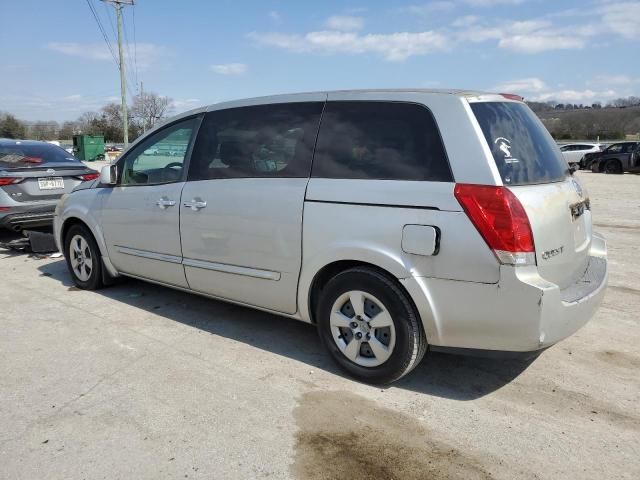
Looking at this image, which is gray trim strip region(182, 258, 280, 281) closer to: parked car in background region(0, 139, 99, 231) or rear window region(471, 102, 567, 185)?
rear window region(471, 102, 567, 185)

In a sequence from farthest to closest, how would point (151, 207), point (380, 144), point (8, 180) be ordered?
point (8, 180) < point (151, 207) < point (380, 144)

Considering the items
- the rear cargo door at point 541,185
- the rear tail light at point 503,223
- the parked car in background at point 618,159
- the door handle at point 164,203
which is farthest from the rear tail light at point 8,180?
the parked car in background at point 618,159

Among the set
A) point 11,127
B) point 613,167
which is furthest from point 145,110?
point 613,167

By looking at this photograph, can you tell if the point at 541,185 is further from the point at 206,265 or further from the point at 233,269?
the point at 206,265

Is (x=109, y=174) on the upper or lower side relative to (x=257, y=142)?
lower

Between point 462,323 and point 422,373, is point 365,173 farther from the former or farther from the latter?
point 422,373

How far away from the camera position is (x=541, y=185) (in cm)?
316

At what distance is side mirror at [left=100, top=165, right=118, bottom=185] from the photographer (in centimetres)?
501

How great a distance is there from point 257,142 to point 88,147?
38593 millimetres

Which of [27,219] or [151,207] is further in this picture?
[27,219]

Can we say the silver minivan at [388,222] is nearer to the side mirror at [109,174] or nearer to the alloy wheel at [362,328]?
the alloy wheel at [362,328]

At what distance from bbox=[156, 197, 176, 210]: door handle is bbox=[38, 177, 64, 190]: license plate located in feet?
12.7

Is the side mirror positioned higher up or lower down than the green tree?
lower down

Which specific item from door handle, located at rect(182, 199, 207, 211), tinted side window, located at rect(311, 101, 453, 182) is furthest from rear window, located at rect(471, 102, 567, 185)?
door handle, located at rect(182, 199, 207, 211)
